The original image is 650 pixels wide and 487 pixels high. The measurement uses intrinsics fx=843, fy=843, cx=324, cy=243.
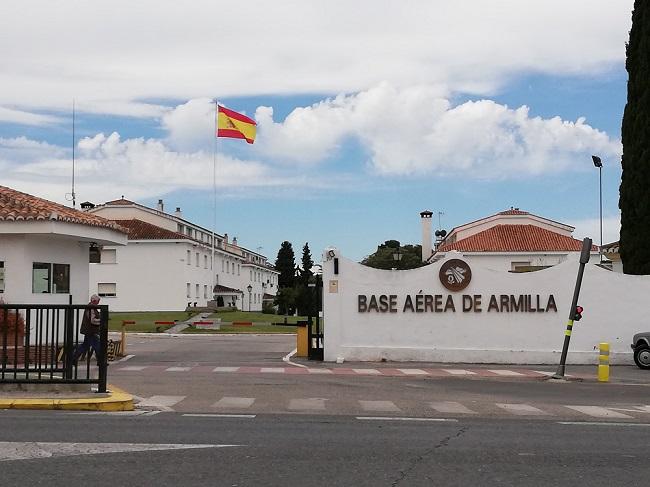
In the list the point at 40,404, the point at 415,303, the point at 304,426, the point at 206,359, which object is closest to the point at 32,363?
the point at 40,404

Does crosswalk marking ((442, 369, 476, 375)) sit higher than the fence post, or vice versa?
the fence post

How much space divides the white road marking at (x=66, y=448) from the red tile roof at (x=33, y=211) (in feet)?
45.5

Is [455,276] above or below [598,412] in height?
above

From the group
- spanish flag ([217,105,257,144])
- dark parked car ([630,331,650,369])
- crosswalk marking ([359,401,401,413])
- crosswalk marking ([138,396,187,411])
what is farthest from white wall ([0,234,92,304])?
spanish flag ([217,105,257,144])

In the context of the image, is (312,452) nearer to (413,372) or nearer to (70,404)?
(70,404)

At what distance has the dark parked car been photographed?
23344 mm

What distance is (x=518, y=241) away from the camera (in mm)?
71375

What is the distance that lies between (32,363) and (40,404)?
1.71m

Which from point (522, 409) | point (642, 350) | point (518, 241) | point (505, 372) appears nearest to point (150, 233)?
point (518, 241)

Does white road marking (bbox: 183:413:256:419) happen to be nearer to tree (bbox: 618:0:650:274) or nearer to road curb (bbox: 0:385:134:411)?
road curb (bbox: 0:385:134:411)

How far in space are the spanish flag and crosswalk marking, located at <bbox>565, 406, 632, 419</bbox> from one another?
45.9m

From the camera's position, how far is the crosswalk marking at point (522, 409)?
543 inches

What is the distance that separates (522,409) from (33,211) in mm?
14319

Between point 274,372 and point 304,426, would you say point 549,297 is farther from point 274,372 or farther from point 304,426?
point 304,426
